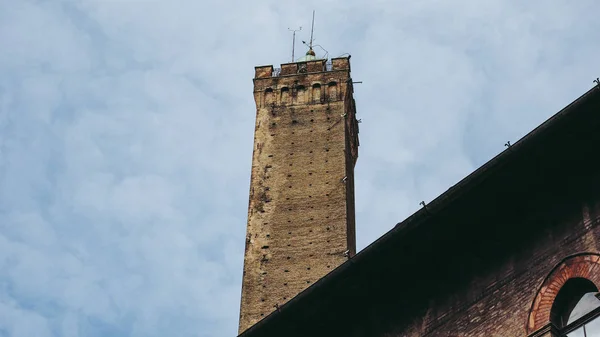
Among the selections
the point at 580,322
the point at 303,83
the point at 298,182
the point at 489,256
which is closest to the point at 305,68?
the point at 303,83

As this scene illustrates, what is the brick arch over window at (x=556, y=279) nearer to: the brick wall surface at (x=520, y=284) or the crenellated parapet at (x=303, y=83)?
the brick wall surface at (x=520, y=284)

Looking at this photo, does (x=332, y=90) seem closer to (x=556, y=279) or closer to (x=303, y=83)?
(x=303, y=83)

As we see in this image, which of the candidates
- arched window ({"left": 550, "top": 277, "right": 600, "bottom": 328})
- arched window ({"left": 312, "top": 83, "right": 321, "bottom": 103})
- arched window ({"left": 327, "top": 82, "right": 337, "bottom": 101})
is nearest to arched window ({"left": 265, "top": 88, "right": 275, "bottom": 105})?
arched window ({"left": 312, "top": 83, "right": 321, "bottom": 103})

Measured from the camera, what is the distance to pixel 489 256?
9.88 metres

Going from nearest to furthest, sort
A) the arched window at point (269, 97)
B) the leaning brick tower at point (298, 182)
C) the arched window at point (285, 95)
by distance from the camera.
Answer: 1. the leaning brick tower at point (298, 182)
2. the arched window at point (285, 95)
3. the arched window at point (269, 97)

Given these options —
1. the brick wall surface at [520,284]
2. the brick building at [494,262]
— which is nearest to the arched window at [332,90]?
the brick building at [494,262]

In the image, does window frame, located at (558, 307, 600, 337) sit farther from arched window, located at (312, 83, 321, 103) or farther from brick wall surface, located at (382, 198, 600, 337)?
arched window, located at (312, 83, 321, 103)

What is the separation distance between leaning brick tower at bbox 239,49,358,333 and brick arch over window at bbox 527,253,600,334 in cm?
1786

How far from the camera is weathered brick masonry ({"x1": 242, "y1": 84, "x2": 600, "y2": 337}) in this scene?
918 cm

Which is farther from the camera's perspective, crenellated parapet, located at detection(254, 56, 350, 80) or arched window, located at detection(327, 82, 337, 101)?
crenellated parapet, located at detection(254, 56, 350, 80)

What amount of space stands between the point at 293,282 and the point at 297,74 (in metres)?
7.83

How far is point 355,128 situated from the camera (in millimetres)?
33844

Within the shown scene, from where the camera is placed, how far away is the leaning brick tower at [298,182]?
2791 centimetres

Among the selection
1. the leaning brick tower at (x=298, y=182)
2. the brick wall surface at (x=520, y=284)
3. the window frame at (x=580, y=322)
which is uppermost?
the leaning brick tower at (x=298, y=182)
